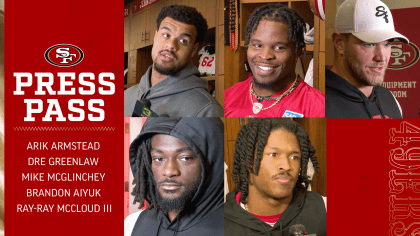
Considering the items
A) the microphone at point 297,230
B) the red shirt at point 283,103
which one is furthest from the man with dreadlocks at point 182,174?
the microphone at point 297,230

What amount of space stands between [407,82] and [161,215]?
4.53 ft

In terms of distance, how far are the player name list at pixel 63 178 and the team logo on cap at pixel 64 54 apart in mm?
416

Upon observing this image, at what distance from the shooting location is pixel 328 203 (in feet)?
5.46

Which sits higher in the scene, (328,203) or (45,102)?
(45,102)

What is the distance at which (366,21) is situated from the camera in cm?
160

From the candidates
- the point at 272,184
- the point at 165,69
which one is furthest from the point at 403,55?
the point at 165,69

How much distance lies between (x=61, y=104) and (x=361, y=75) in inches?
59.2

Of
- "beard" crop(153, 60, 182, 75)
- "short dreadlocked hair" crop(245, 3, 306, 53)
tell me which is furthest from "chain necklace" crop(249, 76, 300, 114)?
"beard" crop(153, 60, 182, 75)

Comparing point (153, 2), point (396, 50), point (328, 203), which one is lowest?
point (328, 203)

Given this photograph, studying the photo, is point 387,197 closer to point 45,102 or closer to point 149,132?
point 149,132

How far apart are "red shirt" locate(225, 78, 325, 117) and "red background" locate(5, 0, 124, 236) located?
1.87ft

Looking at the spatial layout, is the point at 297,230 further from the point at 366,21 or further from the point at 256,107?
the point at 366,21

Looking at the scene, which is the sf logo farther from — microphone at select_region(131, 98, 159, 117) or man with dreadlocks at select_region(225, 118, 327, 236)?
man with dreadlocks at select_region(225, 118, 327, 236)

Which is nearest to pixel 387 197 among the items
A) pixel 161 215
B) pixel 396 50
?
pixel 396 50
